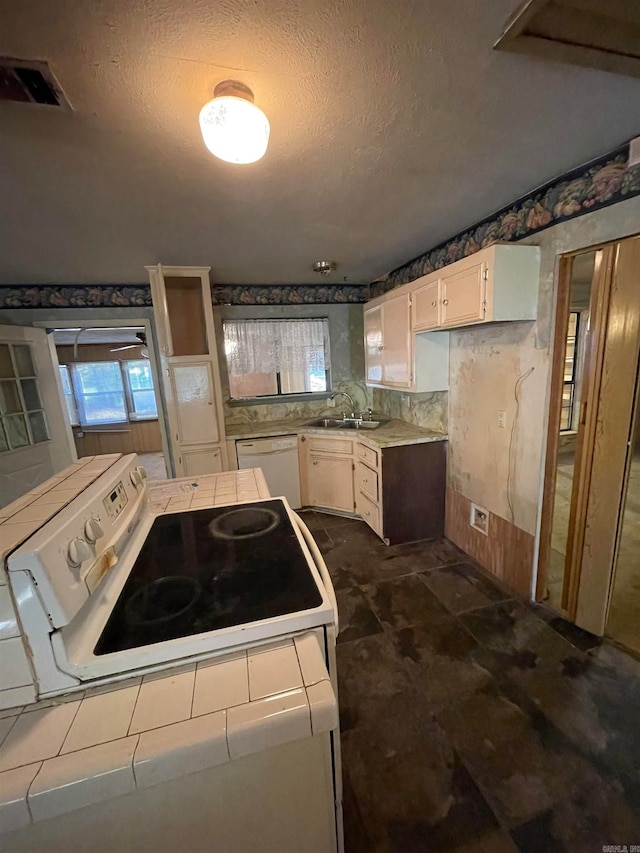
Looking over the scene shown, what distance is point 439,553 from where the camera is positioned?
265 cm

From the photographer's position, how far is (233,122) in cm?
100

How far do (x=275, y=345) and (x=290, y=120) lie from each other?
2.43 meters

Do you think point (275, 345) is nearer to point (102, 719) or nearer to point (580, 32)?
point (580, 32)

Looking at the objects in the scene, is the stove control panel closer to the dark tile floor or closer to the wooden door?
the dark tile floor

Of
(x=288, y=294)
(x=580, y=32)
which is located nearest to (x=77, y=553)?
(x=580, y=32)

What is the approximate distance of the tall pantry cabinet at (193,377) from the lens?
2838 mm

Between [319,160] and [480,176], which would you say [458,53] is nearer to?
[319,160]

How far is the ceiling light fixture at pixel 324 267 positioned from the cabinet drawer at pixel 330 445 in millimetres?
1458

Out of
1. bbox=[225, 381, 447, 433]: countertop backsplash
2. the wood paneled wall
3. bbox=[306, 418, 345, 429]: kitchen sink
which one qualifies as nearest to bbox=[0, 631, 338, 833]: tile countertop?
bbox=[225, 381, 447, 433]: countertop backsplash

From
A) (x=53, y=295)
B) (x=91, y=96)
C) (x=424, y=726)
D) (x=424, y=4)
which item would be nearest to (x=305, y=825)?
(x=424, y=726)

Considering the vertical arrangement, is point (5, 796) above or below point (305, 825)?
above

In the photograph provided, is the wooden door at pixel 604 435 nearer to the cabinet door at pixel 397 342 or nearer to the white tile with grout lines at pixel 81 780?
the cabinet door at pixel 397 342

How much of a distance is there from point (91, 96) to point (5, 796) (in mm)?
1623

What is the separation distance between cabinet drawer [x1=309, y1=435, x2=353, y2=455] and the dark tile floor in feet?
4.11
